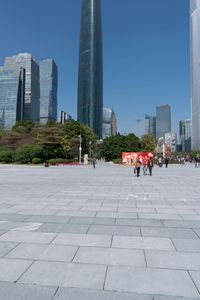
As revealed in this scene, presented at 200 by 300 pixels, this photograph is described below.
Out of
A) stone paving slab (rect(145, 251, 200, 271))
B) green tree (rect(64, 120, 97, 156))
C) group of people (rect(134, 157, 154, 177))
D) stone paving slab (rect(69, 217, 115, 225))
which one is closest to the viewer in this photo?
stone paving slab (rect(145, 251, 200, 271))

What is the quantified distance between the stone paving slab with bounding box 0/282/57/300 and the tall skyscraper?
17682 cm

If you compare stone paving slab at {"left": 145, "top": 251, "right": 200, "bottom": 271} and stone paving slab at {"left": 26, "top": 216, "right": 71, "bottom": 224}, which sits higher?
stone paving slab at {"left": 26, "top": 216, "right": 71, "bottom": 224}

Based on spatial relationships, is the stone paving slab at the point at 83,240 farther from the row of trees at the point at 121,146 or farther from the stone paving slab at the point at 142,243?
the row of trees at the point at 121,146

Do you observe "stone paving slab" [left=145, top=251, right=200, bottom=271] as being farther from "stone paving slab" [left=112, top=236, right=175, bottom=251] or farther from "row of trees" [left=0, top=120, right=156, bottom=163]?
"row of trees" [left=0, top=120, right=156, bottom=163]

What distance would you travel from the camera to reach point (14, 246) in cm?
557

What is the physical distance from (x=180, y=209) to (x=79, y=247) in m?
4.80

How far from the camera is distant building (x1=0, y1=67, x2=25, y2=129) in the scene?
145m

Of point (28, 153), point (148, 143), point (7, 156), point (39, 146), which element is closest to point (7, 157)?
point (7, 156)

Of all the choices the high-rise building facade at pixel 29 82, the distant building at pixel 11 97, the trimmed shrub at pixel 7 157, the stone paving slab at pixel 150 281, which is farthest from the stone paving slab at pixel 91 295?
the high-rise building facade at pixel 29 82

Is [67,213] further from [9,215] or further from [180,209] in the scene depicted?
[180,209]

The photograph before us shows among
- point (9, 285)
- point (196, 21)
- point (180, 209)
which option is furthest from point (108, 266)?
point (196, 21)

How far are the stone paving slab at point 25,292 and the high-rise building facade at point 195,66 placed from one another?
494ft

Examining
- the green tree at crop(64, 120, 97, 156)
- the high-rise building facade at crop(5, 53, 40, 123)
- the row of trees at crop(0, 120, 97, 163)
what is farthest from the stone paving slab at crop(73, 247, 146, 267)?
the high-rise building facade at crop(5, 53, 40, 123)

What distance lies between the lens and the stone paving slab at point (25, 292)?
3.68 m
